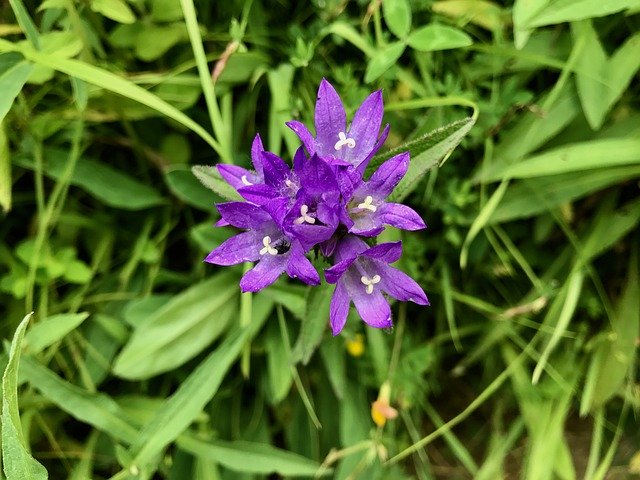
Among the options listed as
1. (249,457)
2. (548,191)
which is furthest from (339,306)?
(548,191)

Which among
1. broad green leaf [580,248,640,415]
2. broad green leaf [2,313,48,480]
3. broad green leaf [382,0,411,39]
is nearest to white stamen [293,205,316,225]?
broad green leaf [2,313,48,480]

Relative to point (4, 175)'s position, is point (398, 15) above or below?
above

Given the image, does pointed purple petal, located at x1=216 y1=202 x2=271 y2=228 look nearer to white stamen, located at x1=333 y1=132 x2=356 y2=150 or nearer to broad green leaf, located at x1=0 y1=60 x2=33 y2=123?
white stamen, located at x1=333 y1=132 x2=356 y2=150

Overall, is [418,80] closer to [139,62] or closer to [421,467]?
[139,62]

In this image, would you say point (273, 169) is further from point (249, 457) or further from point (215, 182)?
point (249, 457)

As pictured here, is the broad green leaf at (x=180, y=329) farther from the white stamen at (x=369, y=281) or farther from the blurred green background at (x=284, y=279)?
the white stamen at (x=369, y=281)

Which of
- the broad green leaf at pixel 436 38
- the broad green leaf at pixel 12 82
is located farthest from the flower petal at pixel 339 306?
the broad green leaf at pixel 12 82

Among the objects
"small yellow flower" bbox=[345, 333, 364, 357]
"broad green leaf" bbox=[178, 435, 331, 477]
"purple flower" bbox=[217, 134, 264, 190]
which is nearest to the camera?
"purple flower" bbox=[217, 134, 264, 190]
